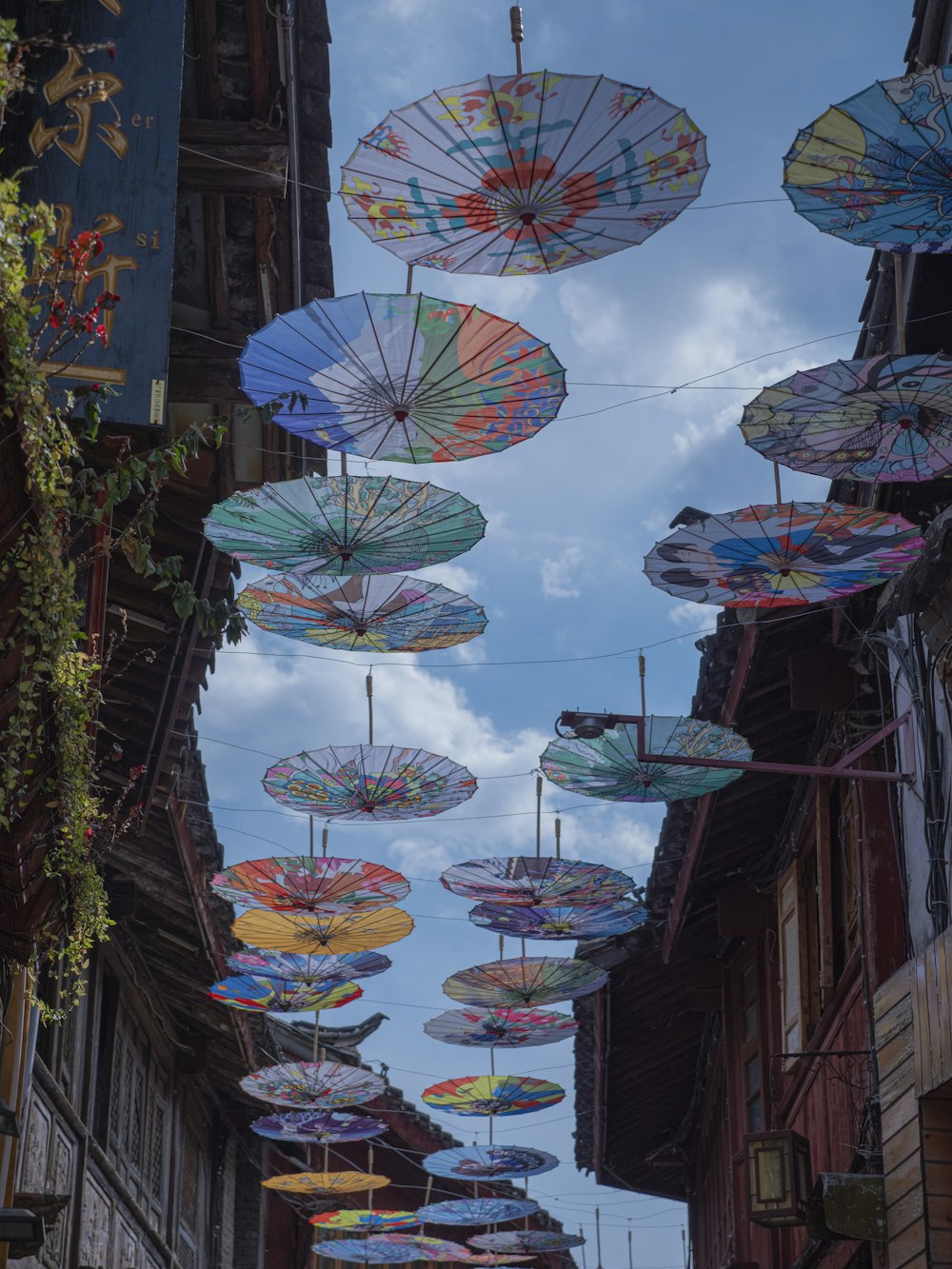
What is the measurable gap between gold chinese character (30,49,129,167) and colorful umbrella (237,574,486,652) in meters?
4.09

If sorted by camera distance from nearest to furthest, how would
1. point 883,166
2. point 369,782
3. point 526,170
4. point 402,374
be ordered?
point 883,166, point 526,170, point 402,374, point 369,782

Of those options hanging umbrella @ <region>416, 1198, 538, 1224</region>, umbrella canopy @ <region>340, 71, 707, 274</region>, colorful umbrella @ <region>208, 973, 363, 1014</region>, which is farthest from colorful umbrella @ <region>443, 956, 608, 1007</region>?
umbrella canopy @ <region>340, 71, 707, 274</region>

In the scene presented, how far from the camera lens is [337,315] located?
9.23 metres

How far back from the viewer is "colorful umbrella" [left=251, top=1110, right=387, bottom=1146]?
21703 millimetres

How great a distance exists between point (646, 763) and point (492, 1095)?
9.30m

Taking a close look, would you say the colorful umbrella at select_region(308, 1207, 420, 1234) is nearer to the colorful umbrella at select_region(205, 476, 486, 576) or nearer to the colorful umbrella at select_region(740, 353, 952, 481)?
the colorful umbrella at select_region(205, 476, 486, 576)

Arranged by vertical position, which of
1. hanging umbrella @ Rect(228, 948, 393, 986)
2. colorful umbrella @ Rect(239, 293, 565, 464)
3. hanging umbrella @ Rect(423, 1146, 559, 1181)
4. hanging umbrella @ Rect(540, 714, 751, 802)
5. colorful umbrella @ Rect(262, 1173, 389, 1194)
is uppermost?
colorful umbrella @ Rect(239, 293, 565, 464)

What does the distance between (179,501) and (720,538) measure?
3.67 meters

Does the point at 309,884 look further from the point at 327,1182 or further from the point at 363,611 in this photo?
the point at 327,1182

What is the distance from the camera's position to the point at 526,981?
18047mm

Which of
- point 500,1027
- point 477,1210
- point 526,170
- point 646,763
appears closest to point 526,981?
point 500,1027

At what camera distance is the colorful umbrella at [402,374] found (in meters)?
9.27

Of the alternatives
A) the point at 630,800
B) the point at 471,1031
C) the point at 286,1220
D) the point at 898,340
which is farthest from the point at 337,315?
the point at 286,1220

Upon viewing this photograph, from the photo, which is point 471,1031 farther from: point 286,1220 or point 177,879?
point 286,1220
